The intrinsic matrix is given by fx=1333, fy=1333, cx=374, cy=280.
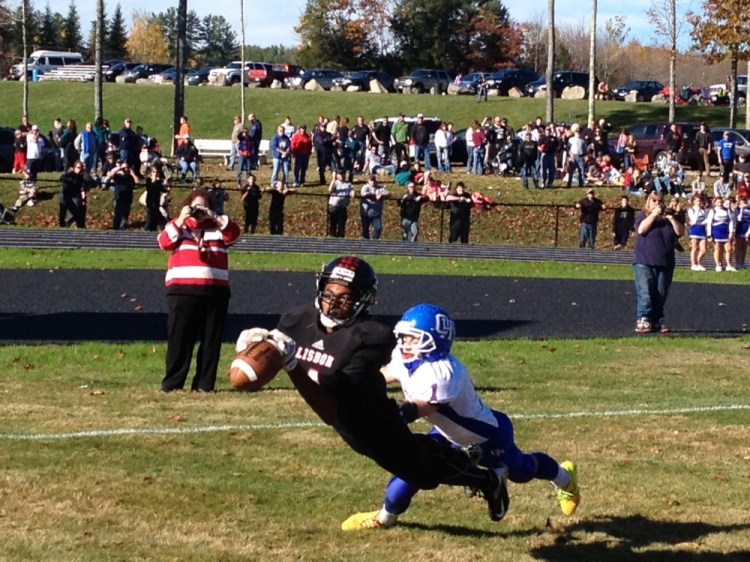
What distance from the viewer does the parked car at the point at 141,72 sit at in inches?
3071

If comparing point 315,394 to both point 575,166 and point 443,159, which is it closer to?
point 575,166

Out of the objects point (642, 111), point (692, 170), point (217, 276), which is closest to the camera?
point (217, 276)

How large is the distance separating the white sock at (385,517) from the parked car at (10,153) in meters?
35.4

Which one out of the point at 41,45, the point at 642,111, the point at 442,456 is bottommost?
the point at 442,456

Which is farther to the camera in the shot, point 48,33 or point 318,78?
point 48,33

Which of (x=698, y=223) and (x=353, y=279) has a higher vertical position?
(x=353, y=279)

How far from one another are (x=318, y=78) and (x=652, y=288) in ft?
194

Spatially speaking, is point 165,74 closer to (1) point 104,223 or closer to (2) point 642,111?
(2) point 642,111

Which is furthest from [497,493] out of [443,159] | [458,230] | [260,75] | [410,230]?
[260,75]

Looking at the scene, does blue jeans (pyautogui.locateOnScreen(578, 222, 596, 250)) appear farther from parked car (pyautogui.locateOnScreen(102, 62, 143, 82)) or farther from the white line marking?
parked car (pyautogui.locateOnScreen(102, 62, 143, 82))

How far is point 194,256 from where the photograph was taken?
11961 mm

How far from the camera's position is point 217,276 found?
473 inches

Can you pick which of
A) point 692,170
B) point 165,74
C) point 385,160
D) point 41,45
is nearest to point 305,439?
point 385,160

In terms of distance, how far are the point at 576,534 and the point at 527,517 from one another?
0.41 meters
